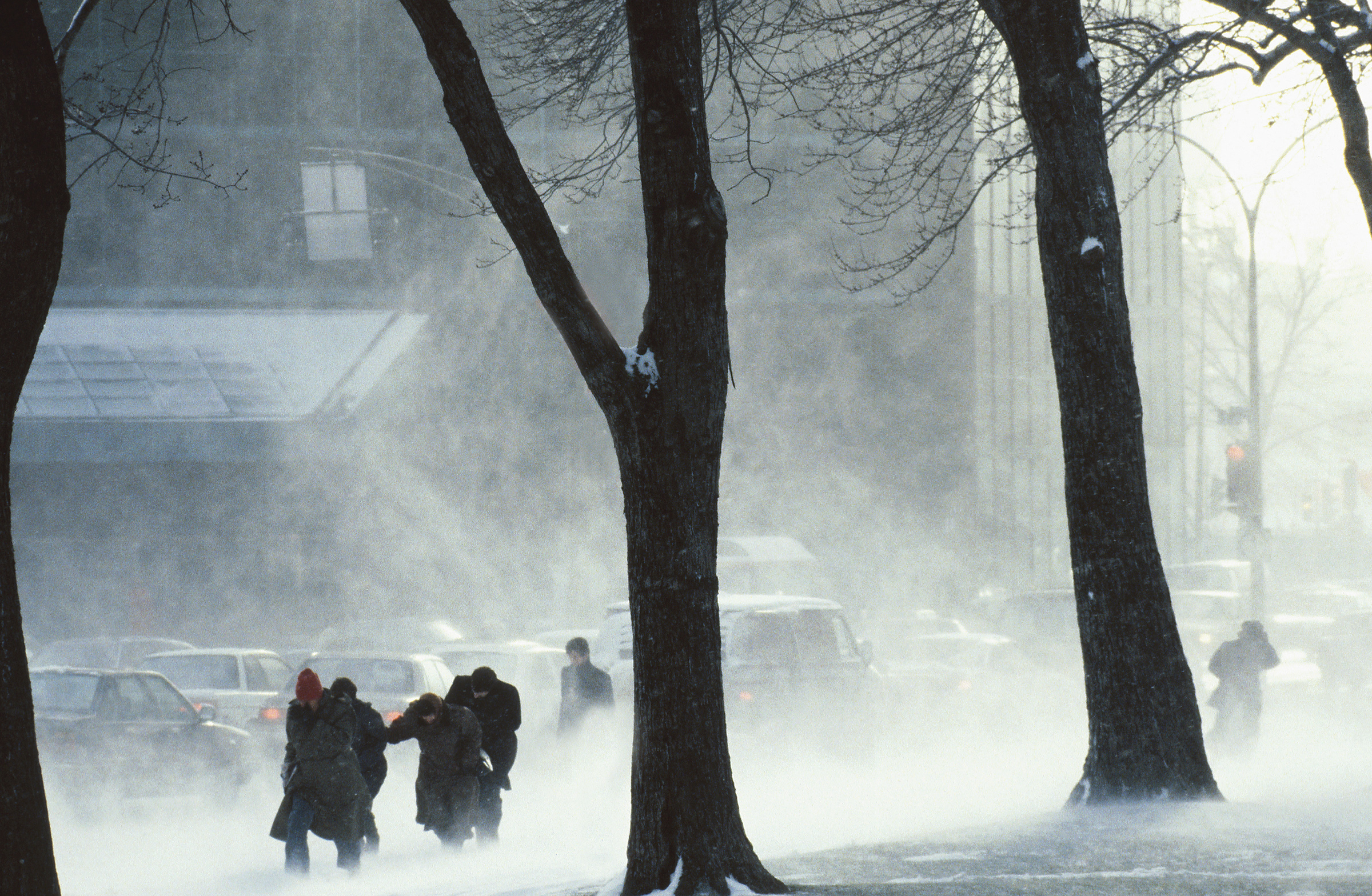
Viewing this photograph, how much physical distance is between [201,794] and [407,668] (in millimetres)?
2496

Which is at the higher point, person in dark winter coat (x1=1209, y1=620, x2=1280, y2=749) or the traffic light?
the traffic light

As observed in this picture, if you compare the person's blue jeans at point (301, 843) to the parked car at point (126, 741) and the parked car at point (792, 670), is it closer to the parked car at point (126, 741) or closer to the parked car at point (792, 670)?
the parked car at point (126, 741)

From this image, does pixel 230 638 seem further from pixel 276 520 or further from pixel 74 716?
pixel 74 716

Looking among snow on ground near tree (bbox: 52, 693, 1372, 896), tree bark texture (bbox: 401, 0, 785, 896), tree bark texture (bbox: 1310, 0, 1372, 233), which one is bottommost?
snow on ground near tree (bbox: 52, 693, 1372, 896)

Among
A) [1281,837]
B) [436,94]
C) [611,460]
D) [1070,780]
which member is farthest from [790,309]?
[1281,837]

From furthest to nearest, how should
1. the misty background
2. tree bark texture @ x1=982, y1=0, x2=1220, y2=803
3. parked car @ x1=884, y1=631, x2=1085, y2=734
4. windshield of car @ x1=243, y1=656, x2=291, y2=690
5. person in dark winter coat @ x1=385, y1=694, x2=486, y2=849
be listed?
the misty background → parked car @ x1=884, y1=631, x2=1085, y2=734 → windshield of car @ x1=243, y1=656, x2=291, y2=690 → person in dark winter coat @ x1=385, y1=694, x2=486, y2=849 → tree bark texture @ x1=982, y1=0, x2=1220, y2=803

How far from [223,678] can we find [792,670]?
6343mm

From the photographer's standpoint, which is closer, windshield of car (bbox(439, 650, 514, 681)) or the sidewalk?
the sidewalk

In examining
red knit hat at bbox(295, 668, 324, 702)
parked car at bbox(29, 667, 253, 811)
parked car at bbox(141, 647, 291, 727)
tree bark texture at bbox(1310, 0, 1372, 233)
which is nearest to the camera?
red knit hat at bbox(295, 668, 324, 702)

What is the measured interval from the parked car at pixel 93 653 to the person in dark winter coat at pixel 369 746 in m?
10.7

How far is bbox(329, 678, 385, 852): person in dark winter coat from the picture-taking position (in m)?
9.93

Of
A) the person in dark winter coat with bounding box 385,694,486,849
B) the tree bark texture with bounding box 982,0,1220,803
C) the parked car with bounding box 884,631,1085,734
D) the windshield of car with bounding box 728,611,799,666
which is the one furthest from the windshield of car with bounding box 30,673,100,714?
the parked car with bounding box 884,631,1085,734

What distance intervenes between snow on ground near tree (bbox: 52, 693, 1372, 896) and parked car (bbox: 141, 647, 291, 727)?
1352 mm

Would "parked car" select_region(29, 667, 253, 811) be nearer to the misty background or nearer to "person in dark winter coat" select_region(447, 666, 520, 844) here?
"person in dark winter coat" select_region(447, 666, 520, 844)
